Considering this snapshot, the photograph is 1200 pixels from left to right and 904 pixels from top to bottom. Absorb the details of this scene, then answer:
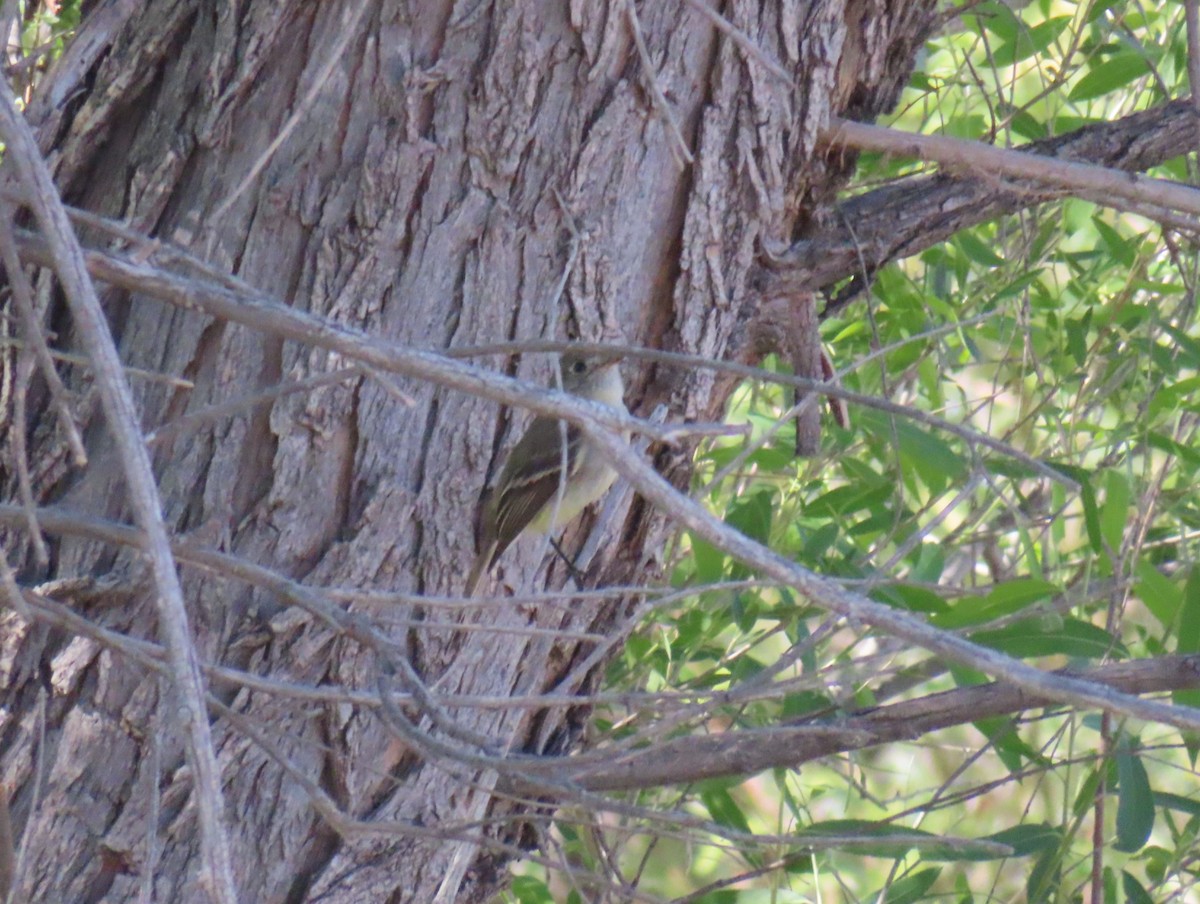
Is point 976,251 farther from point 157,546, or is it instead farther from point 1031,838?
point 157,546

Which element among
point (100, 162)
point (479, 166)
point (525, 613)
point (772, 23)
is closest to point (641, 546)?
point (525, 613)

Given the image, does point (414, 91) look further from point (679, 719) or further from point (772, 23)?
point (679, 719)

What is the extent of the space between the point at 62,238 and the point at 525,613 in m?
1.70

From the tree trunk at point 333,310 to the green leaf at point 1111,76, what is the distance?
1229 mm

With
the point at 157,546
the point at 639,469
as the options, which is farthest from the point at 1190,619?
the point at 157,546

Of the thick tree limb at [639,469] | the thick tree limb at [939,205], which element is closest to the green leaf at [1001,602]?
the thick tree limb at [939,205]

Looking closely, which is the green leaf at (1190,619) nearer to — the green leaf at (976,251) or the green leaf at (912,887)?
the green leaf at (912,887)

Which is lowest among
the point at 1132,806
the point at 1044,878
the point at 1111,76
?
the point at 1044,878

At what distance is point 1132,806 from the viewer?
3.06m

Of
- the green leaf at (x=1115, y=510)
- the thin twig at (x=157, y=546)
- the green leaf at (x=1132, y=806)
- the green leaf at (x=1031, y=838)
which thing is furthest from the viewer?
Result: the green leaf at (x=1031, y=838)

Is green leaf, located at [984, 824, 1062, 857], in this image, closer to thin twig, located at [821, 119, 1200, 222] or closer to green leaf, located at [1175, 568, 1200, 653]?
green leaf, located at [1175, 568, 1200, 653]

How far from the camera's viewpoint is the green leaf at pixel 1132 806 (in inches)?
117

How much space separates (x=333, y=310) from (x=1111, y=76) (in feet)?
7.65

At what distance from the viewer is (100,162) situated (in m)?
2.87
